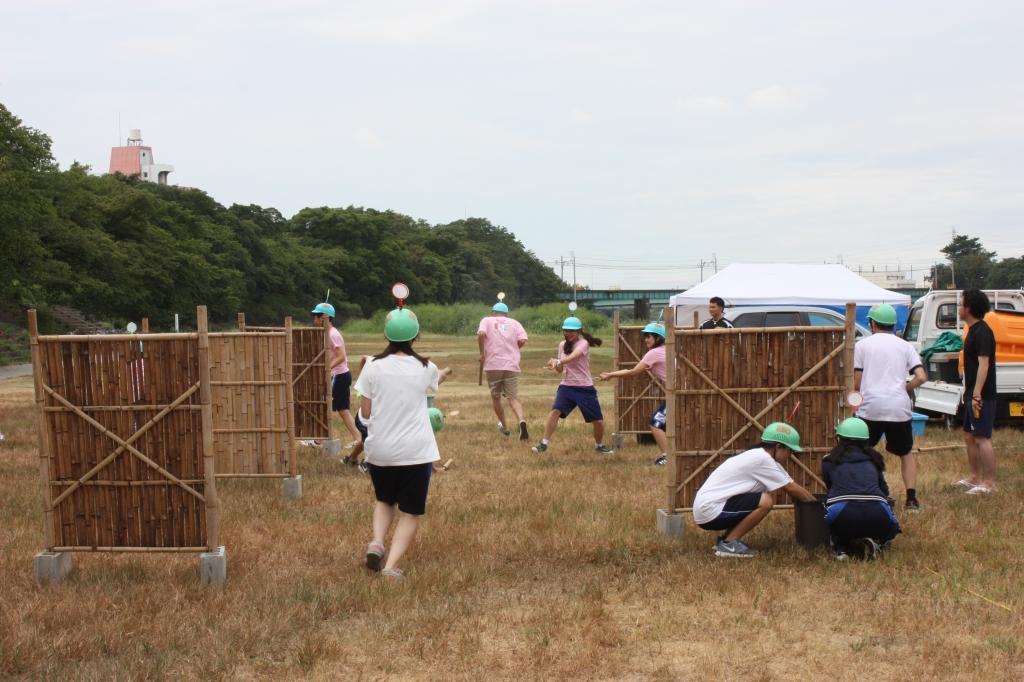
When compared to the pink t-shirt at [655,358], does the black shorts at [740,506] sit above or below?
below

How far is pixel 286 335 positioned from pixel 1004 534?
6.42m

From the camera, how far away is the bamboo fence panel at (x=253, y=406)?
33.0 feet

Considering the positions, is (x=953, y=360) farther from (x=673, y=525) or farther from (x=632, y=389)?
(x=673, y=525)

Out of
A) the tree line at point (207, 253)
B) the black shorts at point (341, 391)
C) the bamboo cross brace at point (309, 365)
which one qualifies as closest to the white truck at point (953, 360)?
the black shorts at point (341, 391)

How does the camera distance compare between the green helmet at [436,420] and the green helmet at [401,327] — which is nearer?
the green helmet at [401,327]

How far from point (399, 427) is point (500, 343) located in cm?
776

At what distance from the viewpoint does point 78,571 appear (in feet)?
23.4

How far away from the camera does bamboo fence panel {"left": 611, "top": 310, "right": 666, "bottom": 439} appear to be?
13.3 m

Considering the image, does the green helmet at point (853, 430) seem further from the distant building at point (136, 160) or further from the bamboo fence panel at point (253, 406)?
the distant building at point (136, 160)

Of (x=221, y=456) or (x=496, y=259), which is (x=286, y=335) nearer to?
(x=221, y=456)

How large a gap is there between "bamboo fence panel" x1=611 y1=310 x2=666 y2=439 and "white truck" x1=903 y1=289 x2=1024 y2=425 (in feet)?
12.8

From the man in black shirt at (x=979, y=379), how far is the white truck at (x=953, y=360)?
3.36 m

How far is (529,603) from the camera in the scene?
6219 millimetres

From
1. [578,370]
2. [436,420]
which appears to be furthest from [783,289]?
[436,420]
